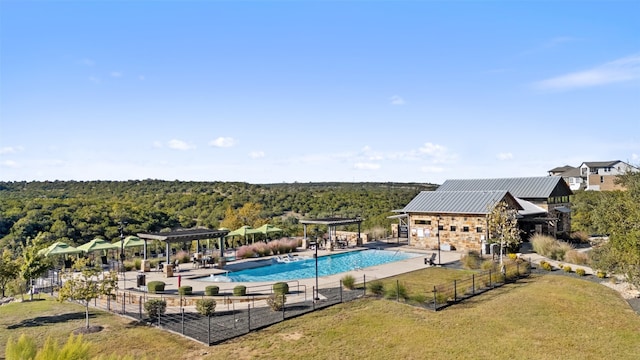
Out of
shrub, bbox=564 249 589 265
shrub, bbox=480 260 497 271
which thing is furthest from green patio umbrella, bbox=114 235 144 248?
shrub, bbox=564 249 589 265

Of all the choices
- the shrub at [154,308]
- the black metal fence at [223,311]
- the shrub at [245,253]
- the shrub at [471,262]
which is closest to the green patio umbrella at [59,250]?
the black metal fence at [223,311]

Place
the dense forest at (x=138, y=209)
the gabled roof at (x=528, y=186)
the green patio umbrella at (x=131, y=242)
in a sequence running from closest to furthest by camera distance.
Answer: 1. the green patio umbrella at (x=131, y=242)
2. the gabled roof at (x=528, y=186)
3. the dense forest at (x=138, y=209)

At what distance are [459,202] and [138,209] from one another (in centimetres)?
3644

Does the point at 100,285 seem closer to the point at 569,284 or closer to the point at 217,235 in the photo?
the point at 217,235

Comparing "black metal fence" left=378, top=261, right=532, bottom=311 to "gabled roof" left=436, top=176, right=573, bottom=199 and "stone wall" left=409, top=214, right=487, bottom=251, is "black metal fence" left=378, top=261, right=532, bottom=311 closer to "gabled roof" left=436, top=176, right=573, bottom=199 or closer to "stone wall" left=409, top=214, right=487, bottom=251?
"stone wall" left=409, top=214, right=487, bottom=251

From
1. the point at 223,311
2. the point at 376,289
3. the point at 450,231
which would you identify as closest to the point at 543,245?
the point at 450,231

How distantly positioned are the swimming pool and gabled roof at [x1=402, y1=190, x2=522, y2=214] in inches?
199

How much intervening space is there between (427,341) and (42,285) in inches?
902

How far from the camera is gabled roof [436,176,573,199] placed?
38750 mm

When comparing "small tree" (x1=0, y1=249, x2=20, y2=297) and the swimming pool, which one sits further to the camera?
the swimming pool

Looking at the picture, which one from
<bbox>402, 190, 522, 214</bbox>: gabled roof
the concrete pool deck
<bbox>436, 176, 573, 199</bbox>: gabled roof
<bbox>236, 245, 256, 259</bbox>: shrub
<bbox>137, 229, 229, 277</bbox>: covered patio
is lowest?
the concrete pool deck

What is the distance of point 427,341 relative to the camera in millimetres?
15492

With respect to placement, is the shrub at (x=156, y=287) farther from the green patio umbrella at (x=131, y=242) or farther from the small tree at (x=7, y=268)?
the green patio umbrella at (x=131, y=242)

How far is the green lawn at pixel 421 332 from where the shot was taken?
1453 cm
